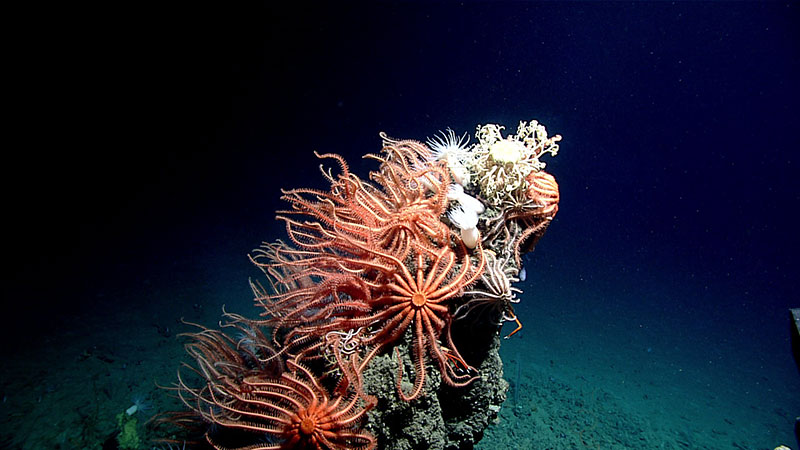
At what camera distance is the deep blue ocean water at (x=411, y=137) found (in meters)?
9.68

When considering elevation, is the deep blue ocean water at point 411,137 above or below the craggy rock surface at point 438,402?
above

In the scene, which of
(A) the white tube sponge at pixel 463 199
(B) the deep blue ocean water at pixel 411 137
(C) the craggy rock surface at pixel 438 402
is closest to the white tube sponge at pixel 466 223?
(A) the white tube sponge at pixel 463 199

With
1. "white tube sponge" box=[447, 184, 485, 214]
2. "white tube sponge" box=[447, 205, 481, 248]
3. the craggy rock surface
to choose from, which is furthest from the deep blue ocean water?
"white tube sponge" box=[447, 184, 485, 214]

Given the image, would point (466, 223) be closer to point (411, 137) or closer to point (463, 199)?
point (463, 199)

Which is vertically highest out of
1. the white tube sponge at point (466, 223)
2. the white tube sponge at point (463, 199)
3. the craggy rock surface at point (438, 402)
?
the white tube sponge at point (463, 199)

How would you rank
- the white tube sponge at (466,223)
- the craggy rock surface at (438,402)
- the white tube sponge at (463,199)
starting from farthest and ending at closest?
the white tube sponge at (463,199) → the white tube sponge at (466,223) → the craggy rock surface at (438,402)

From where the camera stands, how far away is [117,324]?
22.9 ft

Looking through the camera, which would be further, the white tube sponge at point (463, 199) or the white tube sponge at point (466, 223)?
the white tube sponge at point (463, 199)

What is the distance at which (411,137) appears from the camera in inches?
704

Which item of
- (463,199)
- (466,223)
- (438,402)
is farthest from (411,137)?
(438,402)

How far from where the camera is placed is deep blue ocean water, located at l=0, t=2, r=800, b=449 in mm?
9680

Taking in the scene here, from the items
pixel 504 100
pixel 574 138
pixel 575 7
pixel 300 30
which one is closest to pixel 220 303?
pixel 300 30

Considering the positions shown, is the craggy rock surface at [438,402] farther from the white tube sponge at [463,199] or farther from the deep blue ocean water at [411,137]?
the deep blue ocean water at [411,137]

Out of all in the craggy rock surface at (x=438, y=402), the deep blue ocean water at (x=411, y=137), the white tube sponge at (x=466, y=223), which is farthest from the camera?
the deep blue ocean water at (x=411, y=137)
